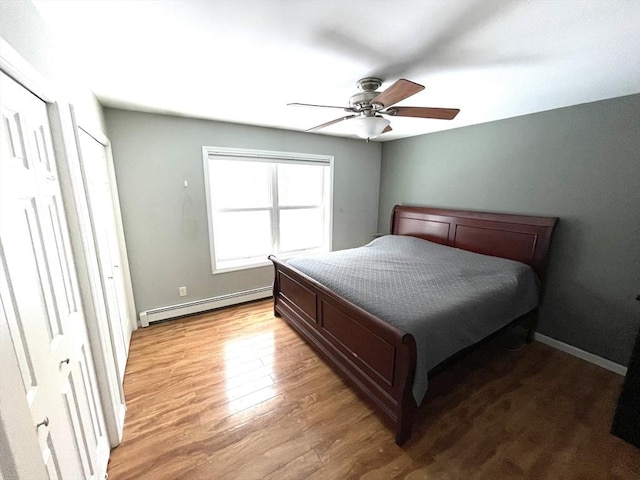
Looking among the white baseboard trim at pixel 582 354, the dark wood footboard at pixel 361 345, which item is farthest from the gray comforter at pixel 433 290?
the white baseboard trim at pixel 582 354

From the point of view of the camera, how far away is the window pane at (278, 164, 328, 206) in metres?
3.63

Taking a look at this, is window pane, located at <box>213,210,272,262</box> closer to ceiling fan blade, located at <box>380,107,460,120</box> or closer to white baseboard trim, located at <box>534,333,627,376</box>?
ceiling fan blade, located at <box>380,107,460,120</box>

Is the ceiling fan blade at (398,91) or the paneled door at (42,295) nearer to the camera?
the paneled door at (42,295)

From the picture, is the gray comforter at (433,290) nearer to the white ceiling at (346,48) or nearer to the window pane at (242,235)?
the window pane at (242,235)

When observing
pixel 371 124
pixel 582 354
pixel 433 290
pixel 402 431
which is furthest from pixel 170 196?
pixel 582 354

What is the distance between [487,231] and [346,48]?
2455 millimetres

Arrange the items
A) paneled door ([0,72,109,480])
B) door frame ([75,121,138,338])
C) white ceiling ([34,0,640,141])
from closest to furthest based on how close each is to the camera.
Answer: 1. paneled door ([0,72,109,480])
2. white ceiling ([34,0,640,141])
3. door frame ([75,121,138,338])

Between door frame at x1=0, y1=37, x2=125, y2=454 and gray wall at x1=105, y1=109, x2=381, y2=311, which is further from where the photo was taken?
gray wall at x1=105, y1=109, x2=381, y2=311

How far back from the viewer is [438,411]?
1820 millimetres

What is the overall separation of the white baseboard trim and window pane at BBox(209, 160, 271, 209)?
3458 millimetres

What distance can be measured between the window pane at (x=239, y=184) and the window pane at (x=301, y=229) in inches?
16.3

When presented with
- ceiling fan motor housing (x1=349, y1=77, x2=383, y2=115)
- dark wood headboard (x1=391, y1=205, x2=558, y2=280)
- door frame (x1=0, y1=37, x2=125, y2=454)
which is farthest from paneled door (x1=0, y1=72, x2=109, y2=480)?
dark wood headboard (x1=391, y1=205, x2=558, y2=280)

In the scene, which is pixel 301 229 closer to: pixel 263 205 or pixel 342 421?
pixel 263 205

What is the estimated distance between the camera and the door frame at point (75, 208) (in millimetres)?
1010
